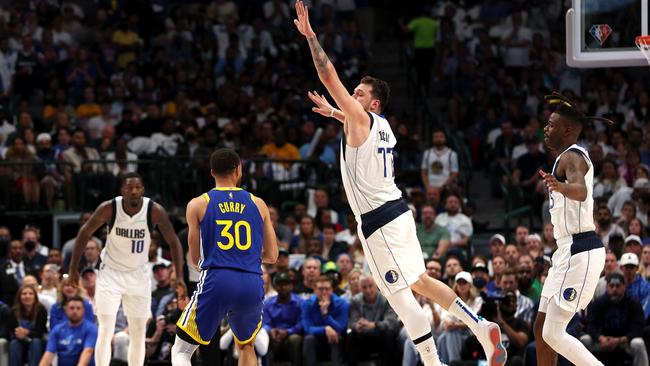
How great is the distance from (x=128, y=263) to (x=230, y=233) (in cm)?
328

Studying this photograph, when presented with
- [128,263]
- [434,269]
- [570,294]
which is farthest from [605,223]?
[570,294]

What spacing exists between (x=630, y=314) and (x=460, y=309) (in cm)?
567

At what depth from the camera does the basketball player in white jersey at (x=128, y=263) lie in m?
13.9

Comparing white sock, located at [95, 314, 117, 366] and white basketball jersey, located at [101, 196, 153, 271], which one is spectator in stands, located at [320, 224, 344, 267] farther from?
white sock, located at [95, 314, 117, 366]

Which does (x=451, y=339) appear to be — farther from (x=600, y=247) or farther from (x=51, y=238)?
(x=51, y=238)

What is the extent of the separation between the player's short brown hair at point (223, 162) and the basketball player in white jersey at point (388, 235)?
0.86 m

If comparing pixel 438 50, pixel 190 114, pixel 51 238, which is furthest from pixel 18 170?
pixel 438 50

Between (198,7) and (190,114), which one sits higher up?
(198,7)

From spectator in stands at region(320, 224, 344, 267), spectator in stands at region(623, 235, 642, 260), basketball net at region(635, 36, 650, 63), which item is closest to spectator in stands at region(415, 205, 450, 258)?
spectator in stands at region(320, 224, 344, 267)

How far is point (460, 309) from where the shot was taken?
10992mm

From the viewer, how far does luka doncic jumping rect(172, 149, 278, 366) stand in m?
10.9

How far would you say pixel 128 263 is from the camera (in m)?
14.0

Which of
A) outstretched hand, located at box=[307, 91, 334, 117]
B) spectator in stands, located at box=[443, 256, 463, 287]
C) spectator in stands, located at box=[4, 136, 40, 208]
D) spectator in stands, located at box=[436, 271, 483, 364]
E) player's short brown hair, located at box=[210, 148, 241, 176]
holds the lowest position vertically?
spectator in stands, located at box=[436, 271, 483, 364]

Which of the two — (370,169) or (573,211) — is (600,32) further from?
(370,169)
